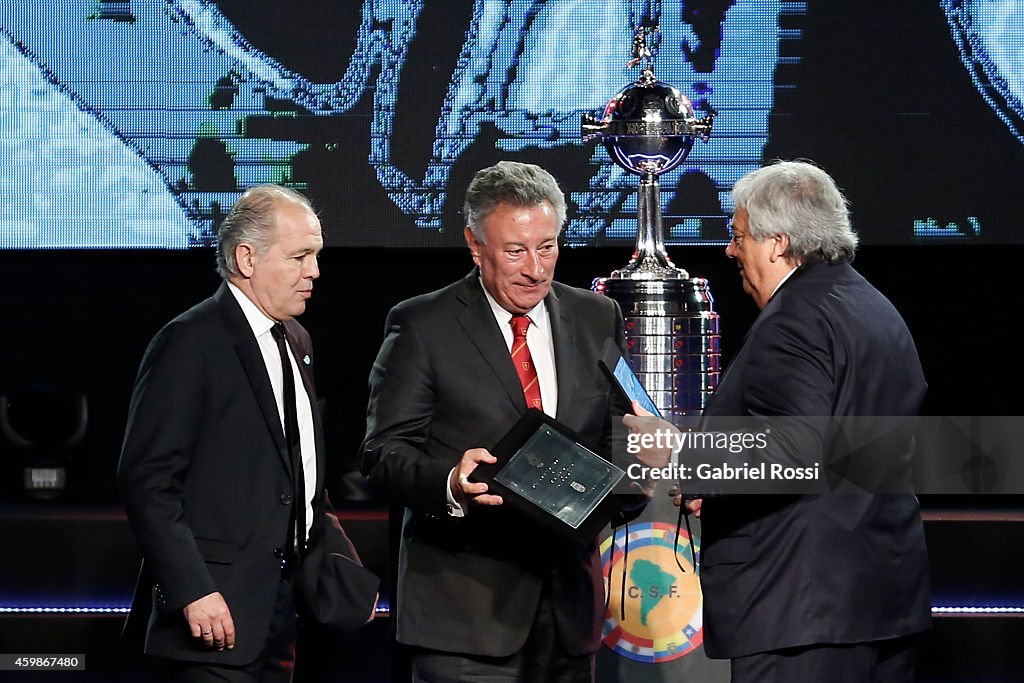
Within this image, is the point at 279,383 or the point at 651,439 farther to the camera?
the point at 279,383

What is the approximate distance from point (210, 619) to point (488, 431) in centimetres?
58

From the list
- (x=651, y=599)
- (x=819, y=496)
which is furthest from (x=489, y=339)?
(x=651, y=599)

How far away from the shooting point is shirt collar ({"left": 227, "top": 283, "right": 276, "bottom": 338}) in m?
2.35

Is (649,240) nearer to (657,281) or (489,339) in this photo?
(657,281)

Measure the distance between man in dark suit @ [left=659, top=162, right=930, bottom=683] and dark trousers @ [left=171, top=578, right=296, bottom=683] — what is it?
77 cm

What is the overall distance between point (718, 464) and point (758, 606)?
250mm

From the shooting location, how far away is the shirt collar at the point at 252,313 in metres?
2.35

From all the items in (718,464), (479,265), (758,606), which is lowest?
(758,606)

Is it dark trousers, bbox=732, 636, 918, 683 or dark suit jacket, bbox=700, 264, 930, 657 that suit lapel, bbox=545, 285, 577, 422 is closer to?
dark suit jacket, bbox=700, 264, 930, 657

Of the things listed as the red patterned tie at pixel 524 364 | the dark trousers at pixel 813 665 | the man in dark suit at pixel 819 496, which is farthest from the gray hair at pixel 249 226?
the dark trousers at pixel 813 665

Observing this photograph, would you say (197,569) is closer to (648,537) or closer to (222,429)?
(222,429)

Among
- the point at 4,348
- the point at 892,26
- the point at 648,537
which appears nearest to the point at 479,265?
the point at 648,537

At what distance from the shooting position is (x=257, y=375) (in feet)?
7.48

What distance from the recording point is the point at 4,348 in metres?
5.04
